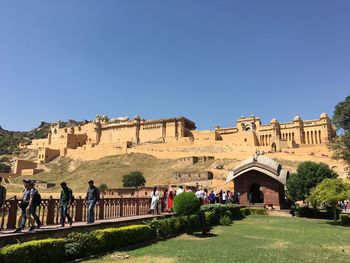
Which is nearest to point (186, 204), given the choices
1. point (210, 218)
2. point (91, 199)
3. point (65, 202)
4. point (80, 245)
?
point (210, 218)

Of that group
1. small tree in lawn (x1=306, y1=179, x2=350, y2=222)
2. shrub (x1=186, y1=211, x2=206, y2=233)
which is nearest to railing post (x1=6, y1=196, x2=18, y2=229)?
shrub (x1=186, y1=211, x2=206, y2=233)

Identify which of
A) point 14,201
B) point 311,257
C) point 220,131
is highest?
point 220,131

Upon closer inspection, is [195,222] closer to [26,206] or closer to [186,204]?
[186,204]

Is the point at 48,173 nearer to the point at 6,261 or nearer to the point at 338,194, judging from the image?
the point at 338,194

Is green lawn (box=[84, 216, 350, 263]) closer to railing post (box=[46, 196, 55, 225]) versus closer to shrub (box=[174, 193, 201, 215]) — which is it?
shrub (box=[174, 193, 201, 215])

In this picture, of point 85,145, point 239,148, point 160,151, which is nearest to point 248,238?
point 239,148

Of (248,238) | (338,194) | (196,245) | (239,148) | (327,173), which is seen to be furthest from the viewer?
(239,148)

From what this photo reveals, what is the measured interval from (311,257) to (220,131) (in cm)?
7756

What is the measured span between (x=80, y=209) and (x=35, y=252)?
399cm

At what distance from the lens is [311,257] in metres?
9.76

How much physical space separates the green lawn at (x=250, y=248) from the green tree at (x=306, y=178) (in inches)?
516

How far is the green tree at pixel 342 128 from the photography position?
2670 cm

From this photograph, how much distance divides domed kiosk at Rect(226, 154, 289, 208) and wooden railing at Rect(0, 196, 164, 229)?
35.3ft

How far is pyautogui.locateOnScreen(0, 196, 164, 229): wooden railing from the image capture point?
9.45 metres
